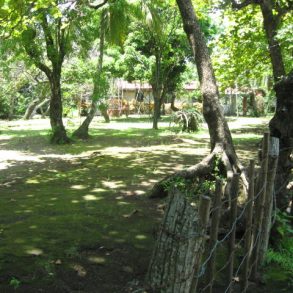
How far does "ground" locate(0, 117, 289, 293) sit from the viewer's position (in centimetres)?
439

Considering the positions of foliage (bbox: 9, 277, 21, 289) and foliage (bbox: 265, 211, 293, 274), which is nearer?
foliage (bbox: 9, 277, 21, 289)

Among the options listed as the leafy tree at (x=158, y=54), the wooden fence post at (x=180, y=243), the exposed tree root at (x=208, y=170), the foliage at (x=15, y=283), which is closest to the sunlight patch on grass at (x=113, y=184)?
the exposed tree root at (x=208, y=170)

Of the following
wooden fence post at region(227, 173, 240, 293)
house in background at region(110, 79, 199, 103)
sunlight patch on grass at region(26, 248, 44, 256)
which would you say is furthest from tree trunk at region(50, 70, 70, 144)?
house in background at region(110, 79, 199, 103)

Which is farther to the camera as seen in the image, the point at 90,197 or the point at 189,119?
the point at 189,119

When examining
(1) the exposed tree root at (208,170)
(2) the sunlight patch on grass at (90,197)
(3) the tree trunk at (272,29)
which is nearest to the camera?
(1) the exposed tree root at (208,170)

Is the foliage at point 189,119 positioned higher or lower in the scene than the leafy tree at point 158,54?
lower

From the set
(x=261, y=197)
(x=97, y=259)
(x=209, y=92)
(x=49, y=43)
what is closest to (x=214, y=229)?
(x=261, y=197)

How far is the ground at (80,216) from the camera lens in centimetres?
439

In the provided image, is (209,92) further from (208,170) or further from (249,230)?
(249,230)

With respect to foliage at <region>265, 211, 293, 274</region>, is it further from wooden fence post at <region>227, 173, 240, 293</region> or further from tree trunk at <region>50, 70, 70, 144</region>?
tree trunk at <region>50, 70, 70, 144</region>

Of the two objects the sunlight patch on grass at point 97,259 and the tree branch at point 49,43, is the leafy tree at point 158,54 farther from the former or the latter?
the sunlight patch on grass at point 97,259

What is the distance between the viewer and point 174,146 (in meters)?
14.6

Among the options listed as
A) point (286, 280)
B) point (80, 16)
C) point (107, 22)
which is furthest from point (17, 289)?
point (107, 22)

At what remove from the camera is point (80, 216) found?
6367mm
